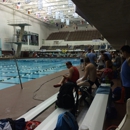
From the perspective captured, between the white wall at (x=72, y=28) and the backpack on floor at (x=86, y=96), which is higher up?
the white wall at (x=72, y=28)

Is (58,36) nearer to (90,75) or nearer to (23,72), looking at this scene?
(23,72)

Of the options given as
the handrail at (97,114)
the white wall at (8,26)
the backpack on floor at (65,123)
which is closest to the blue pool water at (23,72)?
the handrail at (97,114)

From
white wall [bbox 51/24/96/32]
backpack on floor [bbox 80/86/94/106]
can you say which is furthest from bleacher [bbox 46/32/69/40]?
backpack on floor [bbox 80/86/94/106]

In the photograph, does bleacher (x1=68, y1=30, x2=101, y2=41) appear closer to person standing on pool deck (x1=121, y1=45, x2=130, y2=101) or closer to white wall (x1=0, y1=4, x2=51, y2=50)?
white wall (x1=0, y1=4, x2=51, y2=50)

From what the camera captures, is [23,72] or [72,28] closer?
[23,72]

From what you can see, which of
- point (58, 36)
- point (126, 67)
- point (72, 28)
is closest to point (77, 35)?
point (72, 28)

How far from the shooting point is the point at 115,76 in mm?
6879

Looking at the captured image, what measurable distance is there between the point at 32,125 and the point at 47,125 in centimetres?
24

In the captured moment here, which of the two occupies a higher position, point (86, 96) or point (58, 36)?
point (58, 36)

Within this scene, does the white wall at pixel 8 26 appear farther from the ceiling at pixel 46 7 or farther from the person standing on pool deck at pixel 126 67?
the person standing on pool deck at pixel 126 67

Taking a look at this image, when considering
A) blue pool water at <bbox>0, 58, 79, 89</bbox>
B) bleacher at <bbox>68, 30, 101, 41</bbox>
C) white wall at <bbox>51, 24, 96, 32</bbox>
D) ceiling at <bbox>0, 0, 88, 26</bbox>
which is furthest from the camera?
white wall at <bbox>51, 24, 96, 32</bbox>

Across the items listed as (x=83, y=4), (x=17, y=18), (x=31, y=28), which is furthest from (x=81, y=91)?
(x=31, y=28)

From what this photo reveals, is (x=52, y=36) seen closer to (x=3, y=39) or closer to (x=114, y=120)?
(x=3, y=39)

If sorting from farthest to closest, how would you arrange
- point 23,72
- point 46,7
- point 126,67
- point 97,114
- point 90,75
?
point 46,7 < point 23,72 < point 90,75 < point 126,67 < point 97,114
